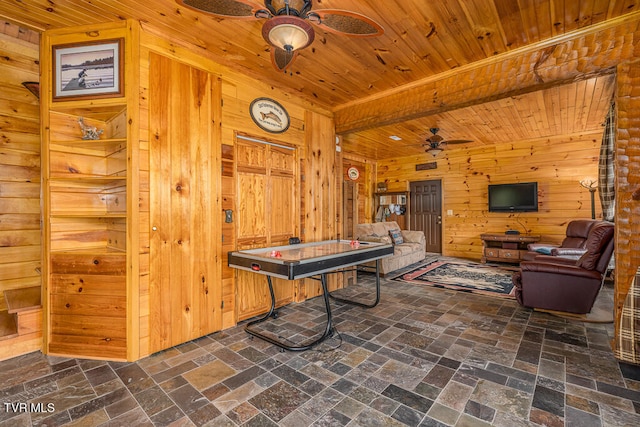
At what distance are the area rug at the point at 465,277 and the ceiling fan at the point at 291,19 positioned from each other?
3.84 meters

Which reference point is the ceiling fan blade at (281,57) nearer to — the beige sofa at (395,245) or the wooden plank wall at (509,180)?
the beige sofa at (395,245)

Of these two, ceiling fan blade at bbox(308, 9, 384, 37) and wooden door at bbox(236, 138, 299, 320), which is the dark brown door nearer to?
wooden door at bbox(236, 138, 299, 320)

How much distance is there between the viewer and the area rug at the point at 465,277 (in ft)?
14.2

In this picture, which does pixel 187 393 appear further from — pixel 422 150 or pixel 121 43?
pixel 422 150

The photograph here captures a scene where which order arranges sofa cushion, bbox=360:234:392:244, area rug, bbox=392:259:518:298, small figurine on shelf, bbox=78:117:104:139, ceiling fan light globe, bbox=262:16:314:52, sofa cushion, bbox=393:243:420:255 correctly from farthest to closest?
sofa cushion, bbox=393:243:420:255 → sofa cushion, bbox=360:234:392:244 → area rug, bbox=392:259:518:298 → small figurine on shelf, bbox=78:117:104:139 → ceiling fan light globe, bbox=262:16:314:52

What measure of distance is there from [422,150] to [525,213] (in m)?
2.63

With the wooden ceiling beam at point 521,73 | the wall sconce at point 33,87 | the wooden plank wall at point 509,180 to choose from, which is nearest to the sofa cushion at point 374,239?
the wooden ceiling beam at point 521,73

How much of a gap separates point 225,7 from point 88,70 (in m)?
1.53

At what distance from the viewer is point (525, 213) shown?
6254mm

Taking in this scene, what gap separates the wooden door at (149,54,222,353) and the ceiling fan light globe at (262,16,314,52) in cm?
117

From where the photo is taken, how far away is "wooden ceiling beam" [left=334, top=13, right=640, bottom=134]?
2299mm

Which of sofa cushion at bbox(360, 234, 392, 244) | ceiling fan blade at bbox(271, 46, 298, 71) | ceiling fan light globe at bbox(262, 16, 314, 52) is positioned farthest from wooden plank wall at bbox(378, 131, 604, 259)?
ceiling fan light globe at bbox(262, 16, 314, 52)

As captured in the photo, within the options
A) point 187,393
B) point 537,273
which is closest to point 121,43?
point 187,393

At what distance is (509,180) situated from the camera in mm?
6469
